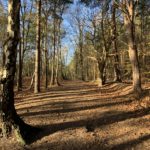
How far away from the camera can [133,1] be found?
641 inches

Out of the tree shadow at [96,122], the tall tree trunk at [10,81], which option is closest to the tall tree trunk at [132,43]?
the tree shadow at [96,122]

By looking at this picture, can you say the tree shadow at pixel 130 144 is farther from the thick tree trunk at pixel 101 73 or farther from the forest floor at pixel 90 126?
the thick tree trunk at pixel 101 73

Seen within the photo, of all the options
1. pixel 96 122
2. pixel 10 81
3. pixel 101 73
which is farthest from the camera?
pixel 101 73

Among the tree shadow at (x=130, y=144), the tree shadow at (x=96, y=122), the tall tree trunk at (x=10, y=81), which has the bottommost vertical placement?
the tree shadow at (x=130, y=144)

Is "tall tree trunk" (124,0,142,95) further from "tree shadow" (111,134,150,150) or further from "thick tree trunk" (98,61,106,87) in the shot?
"thick tree trunk" (98,61,106,87)

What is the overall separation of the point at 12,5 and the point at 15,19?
1.35 feet

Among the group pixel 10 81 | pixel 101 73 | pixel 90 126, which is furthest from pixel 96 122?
pixel 101 73

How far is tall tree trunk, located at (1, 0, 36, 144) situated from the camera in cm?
890

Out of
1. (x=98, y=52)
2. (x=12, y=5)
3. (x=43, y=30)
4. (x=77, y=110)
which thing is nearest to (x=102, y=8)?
(x=98, y=52)

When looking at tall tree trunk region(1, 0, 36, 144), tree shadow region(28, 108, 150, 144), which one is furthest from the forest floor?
tall tree trunk region(1, 0, 36, 144)

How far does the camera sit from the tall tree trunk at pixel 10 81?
350 inches

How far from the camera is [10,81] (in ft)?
29.5

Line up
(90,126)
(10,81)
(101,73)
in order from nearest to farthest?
(10,81), (90,126), (101,73)

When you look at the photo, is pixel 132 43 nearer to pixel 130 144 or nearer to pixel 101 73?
pixel 130 144
